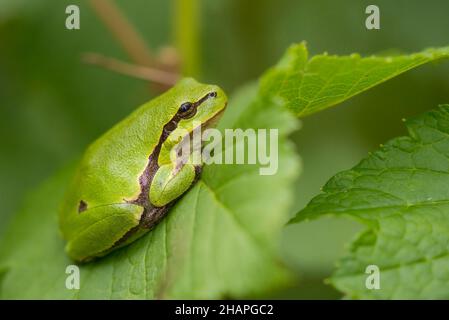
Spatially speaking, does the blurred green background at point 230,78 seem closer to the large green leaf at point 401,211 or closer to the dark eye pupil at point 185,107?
the dark eye pupil at point 185,107

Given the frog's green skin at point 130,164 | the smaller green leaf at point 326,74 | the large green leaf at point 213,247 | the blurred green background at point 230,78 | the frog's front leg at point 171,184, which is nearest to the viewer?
the large green leaf at point 213,247

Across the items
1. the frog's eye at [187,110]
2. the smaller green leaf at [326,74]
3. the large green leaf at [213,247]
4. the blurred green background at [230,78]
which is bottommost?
the large green leaf at [213,247]

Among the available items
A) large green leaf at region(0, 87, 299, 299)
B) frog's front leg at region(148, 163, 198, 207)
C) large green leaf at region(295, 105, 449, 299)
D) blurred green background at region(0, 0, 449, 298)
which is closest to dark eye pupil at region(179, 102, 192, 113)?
frog's front leg at region(148, 163, 198, 207)

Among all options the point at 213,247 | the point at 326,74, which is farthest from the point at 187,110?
the point at 213,247

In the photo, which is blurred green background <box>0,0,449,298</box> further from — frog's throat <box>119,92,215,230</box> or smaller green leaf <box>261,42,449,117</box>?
smaller green leaf <box>261,42,449,117</box>

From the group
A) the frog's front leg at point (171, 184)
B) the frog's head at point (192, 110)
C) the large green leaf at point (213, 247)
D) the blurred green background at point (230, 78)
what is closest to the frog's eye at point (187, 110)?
the frog's head at point (192, 110)

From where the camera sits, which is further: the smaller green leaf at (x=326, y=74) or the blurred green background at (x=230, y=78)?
the blurred green background at (x=230, y=78)
